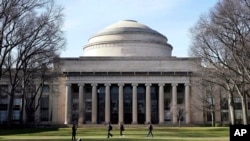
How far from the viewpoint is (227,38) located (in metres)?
43.3

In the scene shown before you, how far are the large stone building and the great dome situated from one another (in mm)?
5051

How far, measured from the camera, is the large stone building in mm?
100375

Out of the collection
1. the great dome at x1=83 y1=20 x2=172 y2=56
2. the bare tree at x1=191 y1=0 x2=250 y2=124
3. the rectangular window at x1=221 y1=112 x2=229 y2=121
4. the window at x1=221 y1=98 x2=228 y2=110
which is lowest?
the rectangular window at x1=221 y1=112 x2=229 y2=121

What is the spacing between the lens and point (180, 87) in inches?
4126

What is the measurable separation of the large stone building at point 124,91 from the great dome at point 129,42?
16.6ft

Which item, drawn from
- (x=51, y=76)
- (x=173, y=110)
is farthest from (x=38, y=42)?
(x=173, y=110)

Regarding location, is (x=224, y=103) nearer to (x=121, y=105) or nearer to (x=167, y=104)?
(x=167, y=104)

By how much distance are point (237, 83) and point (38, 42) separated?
81.6ft

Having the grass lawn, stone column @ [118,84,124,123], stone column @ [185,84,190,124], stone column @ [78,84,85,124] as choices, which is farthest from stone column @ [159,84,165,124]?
the grass lawn

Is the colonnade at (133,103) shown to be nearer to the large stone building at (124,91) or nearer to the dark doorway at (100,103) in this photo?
the large stone building at (124,91)

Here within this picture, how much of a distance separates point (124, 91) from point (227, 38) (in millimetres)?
62743

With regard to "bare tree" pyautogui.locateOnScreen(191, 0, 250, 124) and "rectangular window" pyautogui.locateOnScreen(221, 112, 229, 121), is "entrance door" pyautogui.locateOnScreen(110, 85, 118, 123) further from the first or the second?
"bare tree" pyautogui.locateOnScreen(191, 0, 250, 124)

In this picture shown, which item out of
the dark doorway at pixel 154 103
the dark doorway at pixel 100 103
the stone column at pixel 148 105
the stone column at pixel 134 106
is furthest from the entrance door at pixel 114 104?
the dark doorway at pixel 154 103

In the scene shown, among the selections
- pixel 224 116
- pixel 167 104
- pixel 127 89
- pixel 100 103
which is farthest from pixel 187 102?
pixel 100 103
